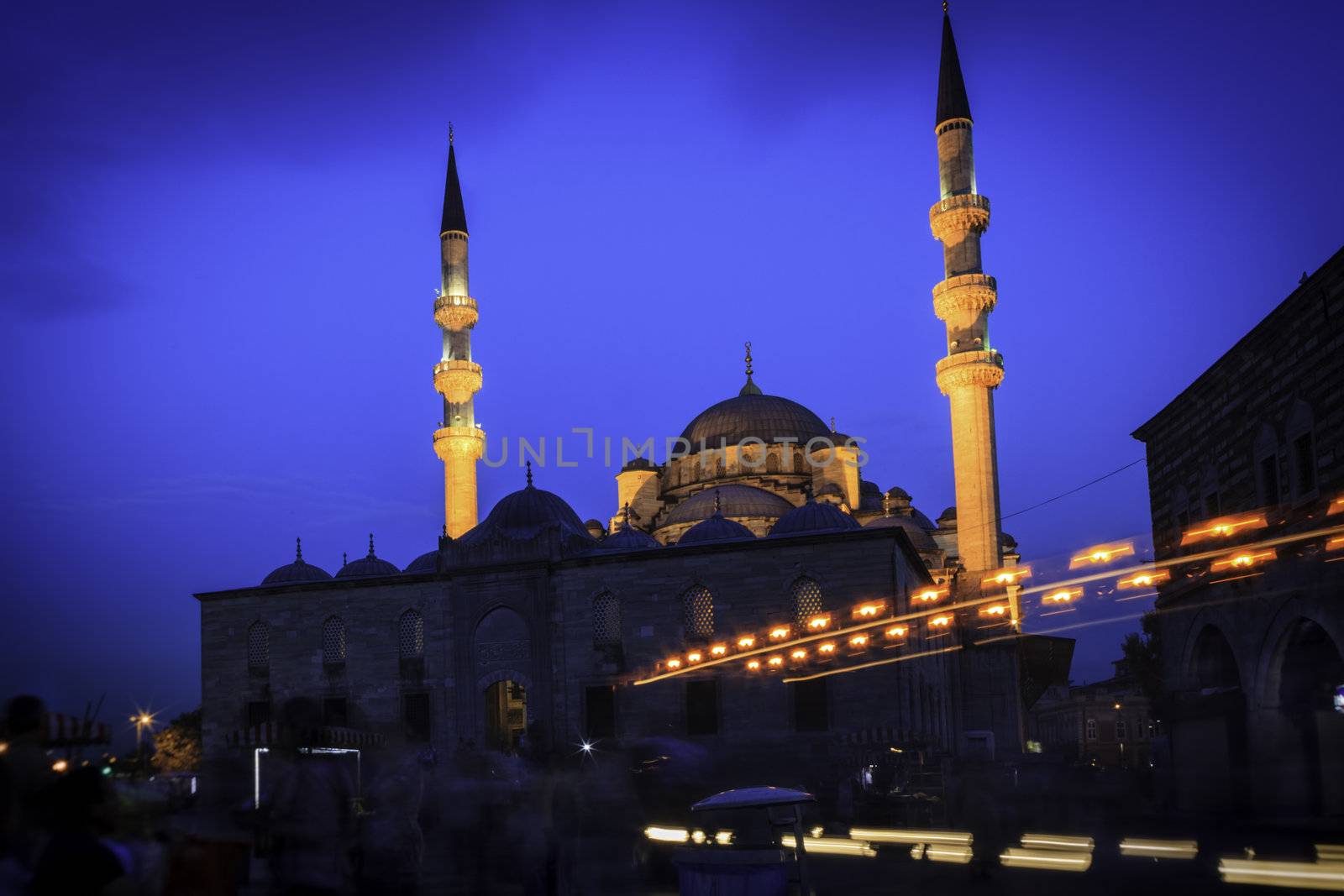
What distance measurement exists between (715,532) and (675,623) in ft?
11.4

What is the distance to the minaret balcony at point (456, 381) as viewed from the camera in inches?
1791

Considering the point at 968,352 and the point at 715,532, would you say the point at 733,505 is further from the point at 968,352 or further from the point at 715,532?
the point at 968,352

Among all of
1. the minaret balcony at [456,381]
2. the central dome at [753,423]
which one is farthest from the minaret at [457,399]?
the central dome at [753,423]

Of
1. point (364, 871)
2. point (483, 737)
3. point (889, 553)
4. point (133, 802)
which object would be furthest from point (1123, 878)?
point (483, 737)

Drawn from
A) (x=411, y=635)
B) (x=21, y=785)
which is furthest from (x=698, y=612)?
(x=21, y=785)

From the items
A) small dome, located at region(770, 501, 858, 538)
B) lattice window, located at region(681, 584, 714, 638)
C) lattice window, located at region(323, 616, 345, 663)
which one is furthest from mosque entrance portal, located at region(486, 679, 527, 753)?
small dome, located at region(770, 501, 858, 538)

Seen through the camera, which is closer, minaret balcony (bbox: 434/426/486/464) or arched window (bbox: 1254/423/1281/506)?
arched window (bbox: 1254/423/1281/506)

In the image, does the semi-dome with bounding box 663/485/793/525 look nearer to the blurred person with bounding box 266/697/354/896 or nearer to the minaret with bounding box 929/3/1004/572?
the minaret with bounding box 929/3/1004/572

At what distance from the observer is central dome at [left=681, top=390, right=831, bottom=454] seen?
1981 inches

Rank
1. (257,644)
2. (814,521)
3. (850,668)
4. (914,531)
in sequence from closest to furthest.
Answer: (850,668) < (814,521) < (257,644) < (914,531)

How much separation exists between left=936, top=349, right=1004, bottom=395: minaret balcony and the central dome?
1113 cm

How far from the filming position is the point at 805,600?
107ft

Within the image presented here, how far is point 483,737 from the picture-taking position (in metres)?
34.4

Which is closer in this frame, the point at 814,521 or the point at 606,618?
the point at 606,618
